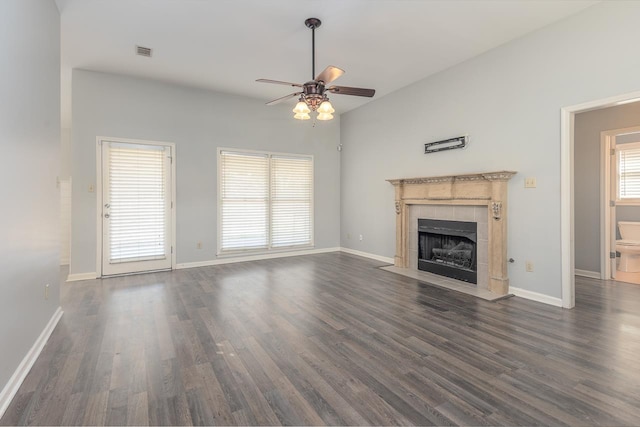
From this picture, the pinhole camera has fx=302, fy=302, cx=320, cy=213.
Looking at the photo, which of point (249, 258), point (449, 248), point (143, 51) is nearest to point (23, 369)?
point (143, 51)

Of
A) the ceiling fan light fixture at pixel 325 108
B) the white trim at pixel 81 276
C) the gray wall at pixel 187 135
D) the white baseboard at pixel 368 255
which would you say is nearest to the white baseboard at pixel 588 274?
the white baseboard at pixel 368 255

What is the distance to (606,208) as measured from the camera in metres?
4.60

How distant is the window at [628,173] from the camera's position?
17.7ft

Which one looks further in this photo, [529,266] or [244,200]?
[244,200]

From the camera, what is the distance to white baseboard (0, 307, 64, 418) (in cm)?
179

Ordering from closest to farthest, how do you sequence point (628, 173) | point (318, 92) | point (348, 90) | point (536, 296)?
point (318, 92)
point (348, 90)
point (536, 296)
point (628, 173)

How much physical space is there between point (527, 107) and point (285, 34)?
3.16m

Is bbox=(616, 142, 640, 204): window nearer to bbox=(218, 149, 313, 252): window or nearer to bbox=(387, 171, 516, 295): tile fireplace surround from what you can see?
bbox=(387, 171, 516, 295): tile fireplace surround

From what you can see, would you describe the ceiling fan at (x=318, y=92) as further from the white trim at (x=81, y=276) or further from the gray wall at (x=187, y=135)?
the white trim at (x=81, y=276)

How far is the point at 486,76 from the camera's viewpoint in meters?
4.24

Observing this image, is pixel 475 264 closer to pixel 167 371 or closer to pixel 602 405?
pixel 602 405

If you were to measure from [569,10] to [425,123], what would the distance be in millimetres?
2187

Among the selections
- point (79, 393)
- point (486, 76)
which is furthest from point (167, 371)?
point (486, 76)

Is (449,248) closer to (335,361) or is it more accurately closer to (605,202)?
(605,202)
